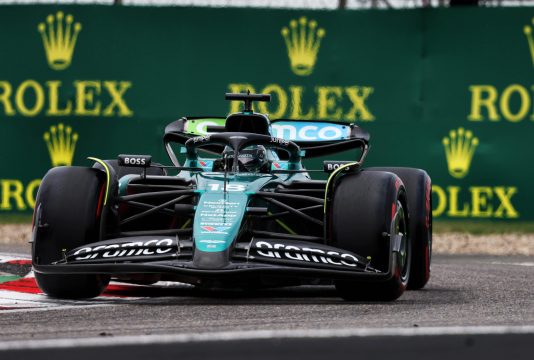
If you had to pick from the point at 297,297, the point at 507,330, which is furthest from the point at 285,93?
the point at 507,330

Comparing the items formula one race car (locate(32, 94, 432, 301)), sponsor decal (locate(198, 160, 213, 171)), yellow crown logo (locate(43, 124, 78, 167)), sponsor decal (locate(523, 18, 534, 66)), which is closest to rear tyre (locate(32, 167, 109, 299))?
formula one race car (locate(32, 94, 432, 301))

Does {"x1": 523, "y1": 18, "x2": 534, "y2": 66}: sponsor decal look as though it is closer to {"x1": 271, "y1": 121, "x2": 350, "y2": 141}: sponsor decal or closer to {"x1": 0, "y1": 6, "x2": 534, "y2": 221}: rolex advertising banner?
{"x1": 0, "y1": 6, "x2": 534, "y2": 221}: rolex advertising banner

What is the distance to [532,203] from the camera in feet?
43.8

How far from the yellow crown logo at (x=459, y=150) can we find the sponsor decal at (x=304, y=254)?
567 centimetres

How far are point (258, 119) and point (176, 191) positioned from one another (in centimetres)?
123

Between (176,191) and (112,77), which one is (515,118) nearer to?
(112,77)

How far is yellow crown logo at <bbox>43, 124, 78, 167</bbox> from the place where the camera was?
45.1ft

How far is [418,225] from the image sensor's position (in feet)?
30.6

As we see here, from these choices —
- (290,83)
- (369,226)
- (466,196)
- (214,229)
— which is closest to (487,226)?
(466,196)

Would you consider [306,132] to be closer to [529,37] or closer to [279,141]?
[279,141]

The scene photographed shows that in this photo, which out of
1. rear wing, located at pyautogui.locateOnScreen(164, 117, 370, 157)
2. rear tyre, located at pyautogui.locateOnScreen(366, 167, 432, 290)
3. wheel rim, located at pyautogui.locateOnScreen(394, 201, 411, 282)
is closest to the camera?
wheel rim, located at pyautogui.locateOnScreen(394, 201, 411, 282)

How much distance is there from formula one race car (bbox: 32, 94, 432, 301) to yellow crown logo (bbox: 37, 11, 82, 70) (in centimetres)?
487

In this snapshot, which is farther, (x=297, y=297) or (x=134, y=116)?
(x=134, y=116)

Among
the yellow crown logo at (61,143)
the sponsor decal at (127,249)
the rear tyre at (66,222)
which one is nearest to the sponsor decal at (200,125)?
the rear tyre at (66,222)
